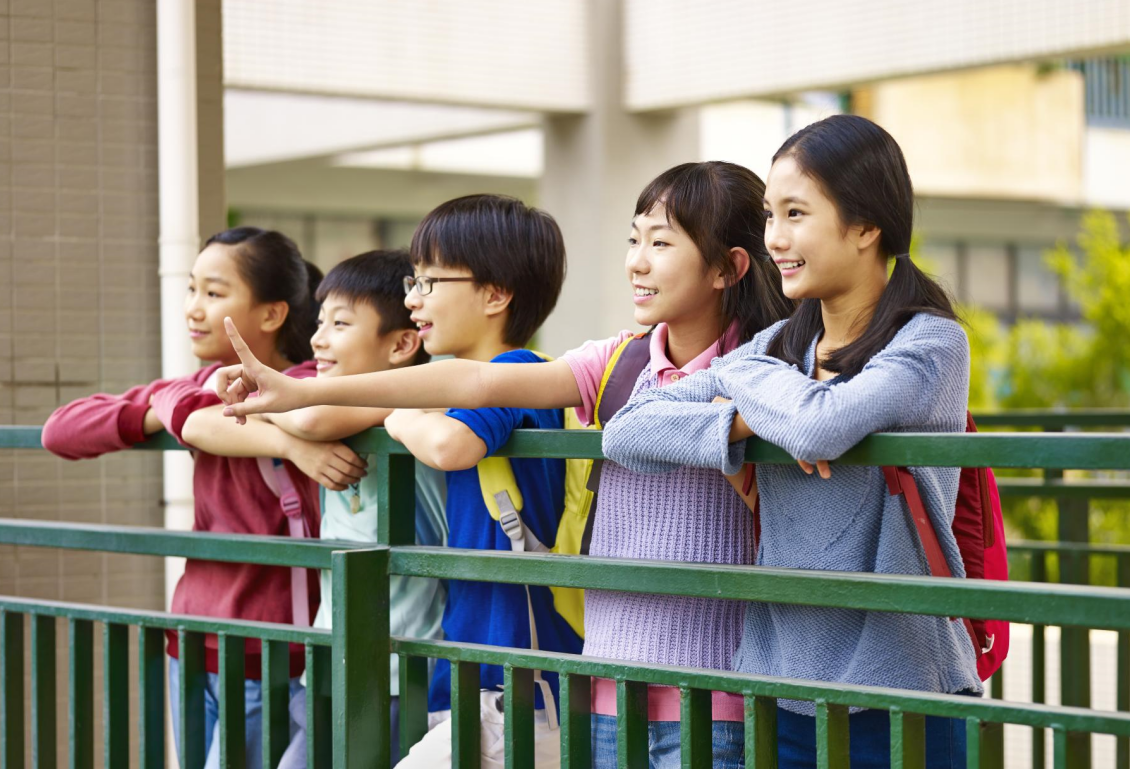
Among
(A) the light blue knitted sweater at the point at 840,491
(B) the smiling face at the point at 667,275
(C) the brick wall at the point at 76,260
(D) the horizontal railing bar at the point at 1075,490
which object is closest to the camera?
(A) the light blue knitted sweater at the point at 840,491

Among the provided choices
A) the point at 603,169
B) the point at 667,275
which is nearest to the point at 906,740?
the point at 667,275

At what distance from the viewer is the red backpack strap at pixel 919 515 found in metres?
1.96

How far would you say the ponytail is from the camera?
79.0 inches

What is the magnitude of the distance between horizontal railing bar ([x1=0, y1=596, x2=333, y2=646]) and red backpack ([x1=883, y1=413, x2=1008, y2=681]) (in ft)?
3.23

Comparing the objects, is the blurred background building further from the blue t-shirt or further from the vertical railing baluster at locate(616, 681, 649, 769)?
the vertical railing baluster at locate(616, 681, 649, 769)

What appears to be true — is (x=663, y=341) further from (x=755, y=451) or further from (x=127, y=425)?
(x=127, y=425)

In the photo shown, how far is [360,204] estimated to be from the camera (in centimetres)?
1769

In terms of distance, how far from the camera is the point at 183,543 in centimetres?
264

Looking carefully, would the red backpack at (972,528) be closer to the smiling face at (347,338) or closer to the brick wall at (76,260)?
the smiling face at (347,338)

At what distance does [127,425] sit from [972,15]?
17.6ft

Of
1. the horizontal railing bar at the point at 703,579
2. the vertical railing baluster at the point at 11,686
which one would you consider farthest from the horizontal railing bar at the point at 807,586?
the vertical railing baluster at the point at 11,686

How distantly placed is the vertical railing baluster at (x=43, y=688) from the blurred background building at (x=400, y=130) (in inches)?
52.2

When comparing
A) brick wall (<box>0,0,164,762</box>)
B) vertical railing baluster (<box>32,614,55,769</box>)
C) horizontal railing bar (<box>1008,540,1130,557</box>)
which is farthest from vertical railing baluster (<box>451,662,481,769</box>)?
horizontal railing bar (<box>1008,540,1130,557</box>)

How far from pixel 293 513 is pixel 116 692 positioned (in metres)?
0.49
